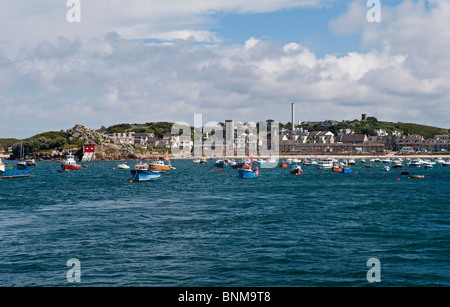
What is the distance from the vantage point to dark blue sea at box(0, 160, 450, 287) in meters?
21.9

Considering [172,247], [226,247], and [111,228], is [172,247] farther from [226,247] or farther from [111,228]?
[111,228]

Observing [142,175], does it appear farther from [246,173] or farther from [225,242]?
[225,242]

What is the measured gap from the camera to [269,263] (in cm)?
2408

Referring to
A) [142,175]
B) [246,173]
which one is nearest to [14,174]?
[142,175]

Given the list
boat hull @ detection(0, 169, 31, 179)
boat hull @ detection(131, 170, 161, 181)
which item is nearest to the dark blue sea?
boat hull @ detection(131, 170, 161, 181)

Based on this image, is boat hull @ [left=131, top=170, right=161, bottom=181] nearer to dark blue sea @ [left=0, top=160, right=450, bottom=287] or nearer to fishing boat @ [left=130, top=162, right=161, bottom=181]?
fishing boat @ [left=130, top=162, right=161, bottom=181]

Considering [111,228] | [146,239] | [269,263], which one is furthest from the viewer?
[111,228]

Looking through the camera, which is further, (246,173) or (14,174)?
(14,174)

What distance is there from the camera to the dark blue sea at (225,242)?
2189 centimetres

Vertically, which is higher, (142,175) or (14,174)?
(142,175)

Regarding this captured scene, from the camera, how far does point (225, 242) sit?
1143 inches

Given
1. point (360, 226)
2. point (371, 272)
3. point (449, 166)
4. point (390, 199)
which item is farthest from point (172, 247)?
point (449, 166)

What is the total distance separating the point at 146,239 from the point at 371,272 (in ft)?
49.7

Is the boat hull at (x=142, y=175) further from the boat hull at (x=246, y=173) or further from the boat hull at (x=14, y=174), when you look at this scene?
the boat hull at (x=14, y=174)
